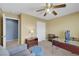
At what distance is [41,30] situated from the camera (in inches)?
69.9

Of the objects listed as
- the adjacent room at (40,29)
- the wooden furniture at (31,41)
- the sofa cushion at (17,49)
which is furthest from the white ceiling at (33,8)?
the sofa cushion at (17,49)

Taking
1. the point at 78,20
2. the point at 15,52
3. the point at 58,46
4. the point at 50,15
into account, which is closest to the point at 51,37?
the point at 58,46

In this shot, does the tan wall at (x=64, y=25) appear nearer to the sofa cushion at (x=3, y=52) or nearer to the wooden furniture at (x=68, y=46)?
the wooden furniture at (x=68, y=46)

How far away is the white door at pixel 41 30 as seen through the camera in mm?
1745

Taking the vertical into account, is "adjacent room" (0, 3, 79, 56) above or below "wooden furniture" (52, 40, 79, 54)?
above

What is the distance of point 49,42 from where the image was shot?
1745 mm

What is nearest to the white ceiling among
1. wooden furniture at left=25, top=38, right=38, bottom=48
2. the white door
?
Result: the white door

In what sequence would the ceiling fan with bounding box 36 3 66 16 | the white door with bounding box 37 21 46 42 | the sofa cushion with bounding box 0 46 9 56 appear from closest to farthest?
the sofa cushion with bounding box 0 46 9 56, the ceiling fan with bounding box 36 3 66 16, the white door with bounding box 37 21 46 42

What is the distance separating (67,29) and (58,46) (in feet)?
1.13

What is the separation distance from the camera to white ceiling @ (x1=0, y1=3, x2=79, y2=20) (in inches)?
57.8

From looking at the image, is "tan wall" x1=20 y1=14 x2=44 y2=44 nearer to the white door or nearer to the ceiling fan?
the white door

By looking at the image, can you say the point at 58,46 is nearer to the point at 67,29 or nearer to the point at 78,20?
the point at 67,29

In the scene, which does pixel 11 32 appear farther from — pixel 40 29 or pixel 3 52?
pixel 40 29

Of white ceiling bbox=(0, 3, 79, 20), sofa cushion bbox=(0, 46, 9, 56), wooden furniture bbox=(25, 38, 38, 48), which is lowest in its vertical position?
sofa cushion bbox=(0, 46, 9, 56)
